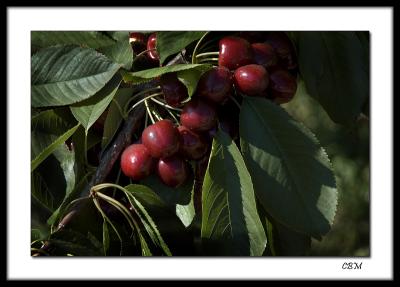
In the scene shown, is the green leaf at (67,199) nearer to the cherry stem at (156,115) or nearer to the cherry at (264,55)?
the cherry stem at (156,115)

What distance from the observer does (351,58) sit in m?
0.79

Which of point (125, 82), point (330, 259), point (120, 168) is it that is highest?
point (125, 82)

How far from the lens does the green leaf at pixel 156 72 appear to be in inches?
27.0

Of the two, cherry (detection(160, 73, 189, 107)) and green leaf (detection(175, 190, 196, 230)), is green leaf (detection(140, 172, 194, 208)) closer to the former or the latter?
green leaf (detection(175, 190, 196, 230))

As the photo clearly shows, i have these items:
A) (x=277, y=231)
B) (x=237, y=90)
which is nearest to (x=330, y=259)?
(x=277, y=231)

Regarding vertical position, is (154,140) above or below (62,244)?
above

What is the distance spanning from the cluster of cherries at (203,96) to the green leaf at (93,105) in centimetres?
5

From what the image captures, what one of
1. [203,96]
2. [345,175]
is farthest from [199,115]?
[345,175]

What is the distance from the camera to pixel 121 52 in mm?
753

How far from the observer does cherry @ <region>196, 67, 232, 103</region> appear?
71 cm

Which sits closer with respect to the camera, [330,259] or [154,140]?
[154,140]

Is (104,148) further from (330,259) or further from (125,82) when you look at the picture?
(330,259)

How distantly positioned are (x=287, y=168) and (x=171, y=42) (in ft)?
0.64

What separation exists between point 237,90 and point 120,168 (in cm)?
17
